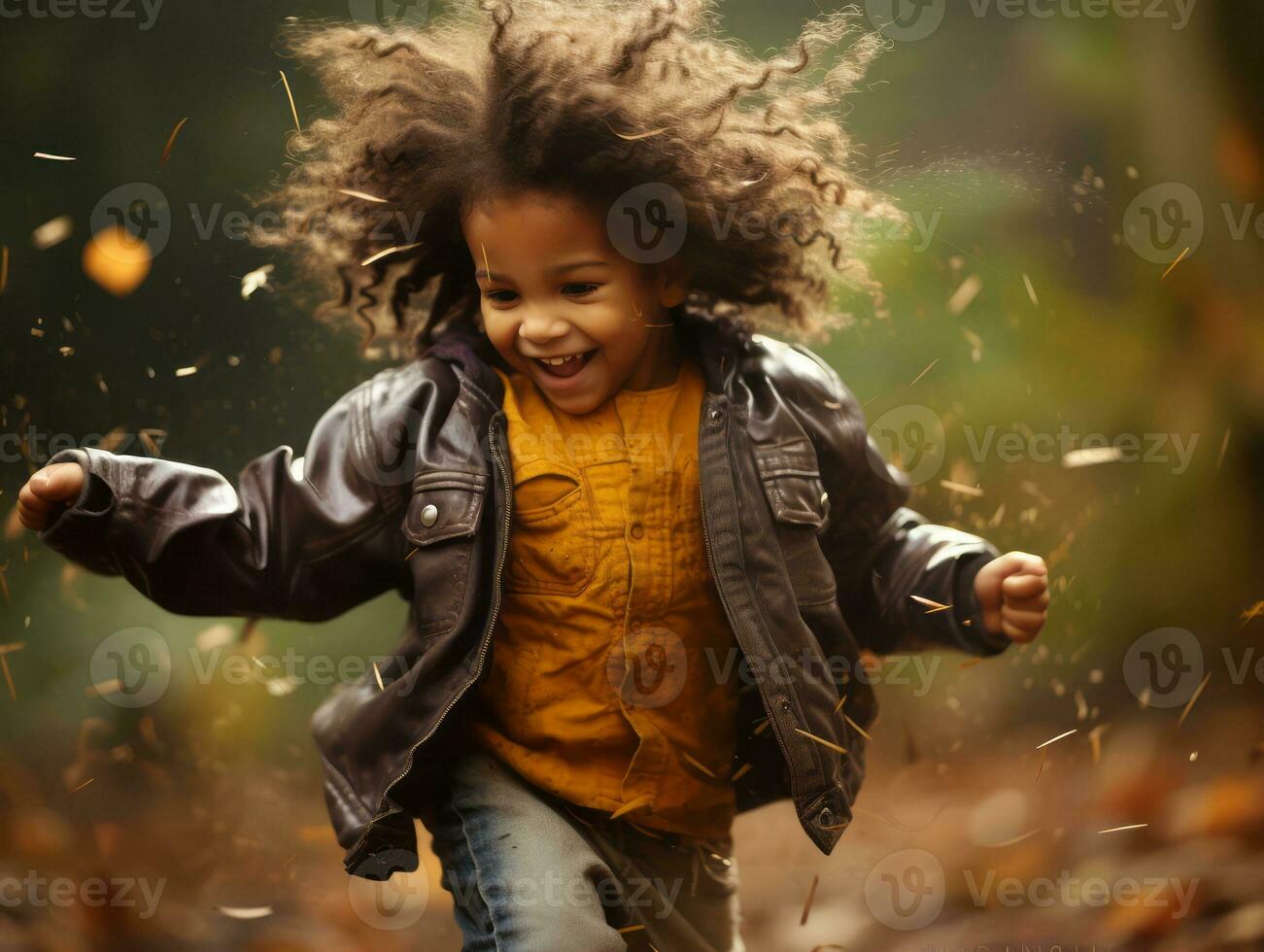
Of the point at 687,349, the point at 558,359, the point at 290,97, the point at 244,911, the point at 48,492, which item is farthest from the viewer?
the point at 244,911

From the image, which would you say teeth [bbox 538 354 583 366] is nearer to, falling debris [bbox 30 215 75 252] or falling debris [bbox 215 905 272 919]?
falling debris [bbox 30 215 75 252]

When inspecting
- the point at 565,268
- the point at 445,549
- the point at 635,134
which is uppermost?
the point at 635,134

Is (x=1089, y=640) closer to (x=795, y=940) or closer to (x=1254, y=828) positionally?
(x=1254, y=828)

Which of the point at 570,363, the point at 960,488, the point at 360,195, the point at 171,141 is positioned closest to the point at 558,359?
the point at 570,363

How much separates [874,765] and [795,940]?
253mm

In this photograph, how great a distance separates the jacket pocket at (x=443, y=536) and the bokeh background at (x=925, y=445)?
28 centimetres

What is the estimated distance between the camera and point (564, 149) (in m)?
1.14

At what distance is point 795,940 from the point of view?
1604 mm

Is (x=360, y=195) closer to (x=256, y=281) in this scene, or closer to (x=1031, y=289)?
(x=256, y=281)

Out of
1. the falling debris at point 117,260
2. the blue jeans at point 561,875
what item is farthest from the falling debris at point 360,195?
the blue jeans at point 561,875

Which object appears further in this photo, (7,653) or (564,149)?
(7,653)

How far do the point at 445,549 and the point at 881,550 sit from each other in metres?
0.44

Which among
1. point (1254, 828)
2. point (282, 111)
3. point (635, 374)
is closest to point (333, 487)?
point (635, 374)

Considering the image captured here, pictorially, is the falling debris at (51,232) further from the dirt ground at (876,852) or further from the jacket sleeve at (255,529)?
the dirt ground at (876,852)
